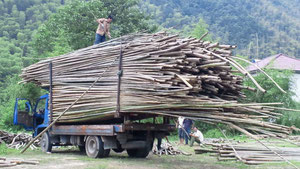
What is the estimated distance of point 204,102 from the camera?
23.9 ft

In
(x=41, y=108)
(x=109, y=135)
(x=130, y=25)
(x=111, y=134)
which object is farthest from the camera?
(x=130, y=25)

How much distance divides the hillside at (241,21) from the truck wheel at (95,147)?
4968cm

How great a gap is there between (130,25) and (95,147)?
18.9 m

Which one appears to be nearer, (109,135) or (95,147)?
(109,135)

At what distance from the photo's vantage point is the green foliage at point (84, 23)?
25.5 m

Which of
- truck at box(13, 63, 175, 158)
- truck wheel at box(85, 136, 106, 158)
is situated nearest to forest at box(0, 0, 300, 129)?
truck at box(13, 63, 175, 158)

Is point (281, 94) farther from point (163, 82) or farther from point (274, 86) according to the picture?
point (163, 82)

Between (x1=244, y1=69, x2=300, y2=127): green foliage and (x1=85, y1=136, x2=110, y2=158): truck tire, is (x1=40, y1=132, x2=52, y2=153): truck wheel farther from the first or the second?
(x1=244, y1=69, x2=300, y2=127): green foliage

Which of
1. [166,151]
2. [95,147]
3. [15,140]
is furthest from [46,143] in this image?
[166,151]

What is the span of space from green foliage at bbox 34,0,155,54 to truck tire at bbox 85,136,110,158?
1539 centimetres

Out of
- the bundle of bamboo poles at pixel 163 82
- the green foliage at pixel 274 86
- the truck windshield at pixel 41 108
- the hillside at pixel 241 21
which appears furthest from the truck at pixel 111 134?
the hillside at pixel 241 21

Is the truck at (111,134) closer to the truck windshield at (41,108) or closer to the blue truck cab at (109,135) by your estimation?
the blue truck cab at (109,135)

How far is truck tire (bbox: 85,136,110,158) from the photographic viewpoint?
960cm

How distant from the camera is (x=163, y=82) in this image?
7777mm
